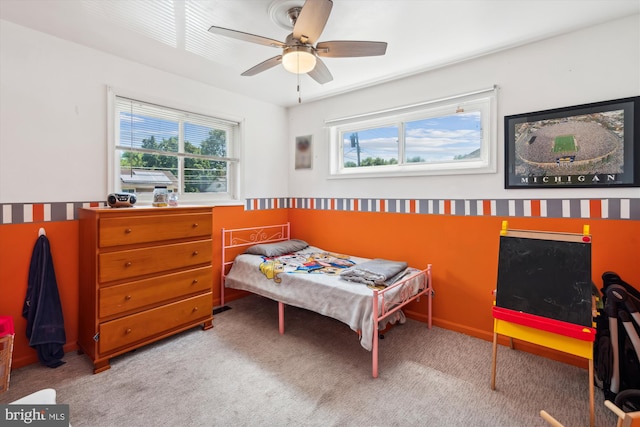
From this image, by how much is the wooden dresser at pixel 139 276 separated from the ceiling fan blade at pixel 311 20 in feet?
5.83

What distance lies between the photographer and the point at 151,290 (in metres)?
2.53

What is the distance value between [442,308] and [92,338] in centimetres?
303

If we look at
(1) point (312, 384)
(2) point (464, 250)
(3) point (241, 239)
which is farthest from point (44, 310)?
(2) point (464, 250)

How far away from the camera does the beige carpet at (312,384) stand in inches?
71.4

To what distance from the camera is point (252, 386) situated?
211 cm

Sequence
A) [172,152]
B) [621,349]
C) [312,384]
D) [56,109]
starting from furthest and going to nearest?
[172,152], [56,109], [312,384], [621,349]

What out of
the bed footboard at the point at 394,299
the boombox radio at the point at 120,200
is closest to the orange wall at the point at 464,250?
the bed footboard at the point at 394,299

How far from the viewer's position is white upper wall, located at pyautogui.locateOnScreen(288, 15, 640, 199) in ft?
7.14

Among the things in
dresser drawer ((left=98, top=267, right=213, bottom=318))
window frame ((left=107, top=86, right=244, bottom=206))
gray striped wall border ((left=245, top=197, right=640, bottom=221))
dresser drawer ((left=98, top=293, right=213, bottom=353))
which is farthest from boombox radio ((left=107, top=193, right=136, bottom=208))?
gray striped wall border ((left=245, top=197, right=640, bottom=221))

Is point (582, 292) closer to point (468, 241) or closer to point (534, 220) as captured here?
point (534, 220)

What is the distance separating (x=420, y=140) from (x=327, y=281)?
183 cm

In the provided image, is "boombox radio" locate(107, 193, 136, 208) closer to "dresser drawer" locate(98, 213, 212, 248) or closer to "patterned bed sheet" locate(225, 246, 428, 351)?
"dresser drawer" locate(98, 213, 212, 248)

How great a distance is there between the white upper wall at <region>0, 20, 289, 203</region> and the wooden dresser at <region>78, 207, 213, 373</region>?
370 mm

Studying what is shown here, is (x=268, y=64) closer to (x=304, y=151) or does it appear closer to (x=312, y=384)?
(x=304, y=151)
